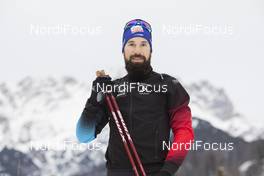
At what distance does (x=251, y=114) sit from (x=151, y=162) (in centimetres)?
82

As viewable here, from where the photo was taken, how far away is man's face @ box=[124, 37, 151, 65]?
1921mm

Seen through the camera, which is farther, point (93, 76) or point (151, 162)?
point (93, 76)

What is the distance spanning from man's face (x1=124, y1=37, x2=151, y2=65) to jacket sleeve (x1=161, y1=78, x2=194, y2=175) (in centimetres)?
16

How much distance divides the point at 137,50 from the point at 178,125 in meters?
0.35

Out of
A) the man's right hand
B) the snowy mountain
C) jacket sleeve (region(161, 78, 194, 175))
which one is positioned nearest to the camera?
jacket sleeve (region(161, 78, 194, 175))

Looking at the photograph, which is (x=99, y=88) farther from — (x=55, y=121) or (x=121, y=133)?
(x=55, y=121)

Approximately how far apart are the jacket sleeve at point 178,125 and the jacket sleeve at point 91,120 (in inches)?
10.9

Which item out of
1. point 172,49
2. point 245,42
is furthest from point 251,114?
point 172,49

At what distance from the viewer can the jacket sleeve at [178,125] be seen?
175cm

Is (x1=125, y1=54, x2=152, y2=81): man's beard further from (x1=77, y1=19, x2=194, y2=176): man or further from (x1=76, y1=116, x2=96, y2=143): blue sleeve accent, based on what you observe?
(x1=76, y1=116, x2=96, y2=143): blue sleeve accent

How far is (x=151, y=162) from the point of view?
1779 millimetres

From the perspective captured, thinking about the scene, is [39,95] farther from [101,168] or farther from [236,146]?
[236,146]

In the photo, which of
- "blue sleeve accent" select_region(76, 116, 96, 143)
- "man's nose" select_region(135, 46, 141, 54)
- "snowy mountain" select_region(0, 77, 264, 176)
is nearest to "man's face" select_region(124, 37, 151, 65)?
"man's nose" select_region(135, 46, 141, 54)

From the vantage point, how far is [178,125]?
5.84ft
